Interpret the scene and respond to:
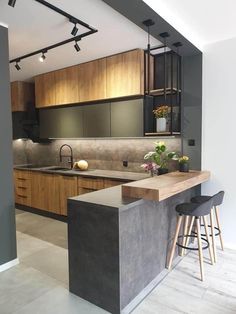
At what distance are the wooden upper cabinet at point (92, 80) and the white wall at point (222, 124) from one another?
4.94 ft

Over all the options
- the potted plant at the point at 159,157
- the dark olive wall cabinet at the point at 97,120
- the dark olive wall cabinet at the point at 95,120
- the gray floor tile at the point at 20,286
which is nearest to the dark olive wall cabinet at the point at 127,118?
the dark olive wall cabinet at the point at 95,120

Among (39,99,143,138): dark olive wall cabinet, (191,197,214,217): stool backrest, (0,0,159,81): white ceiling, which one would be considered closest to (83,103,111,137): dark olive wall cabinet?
(39,99,143,138): dark olive wall cabinet

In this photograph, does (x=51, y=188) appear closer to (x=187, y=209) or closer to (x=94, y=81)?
(x=94, y=81)

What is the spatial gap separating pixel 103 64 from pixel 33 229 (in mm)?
2828

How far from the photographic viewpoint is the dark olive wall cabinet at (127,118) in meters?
3.65

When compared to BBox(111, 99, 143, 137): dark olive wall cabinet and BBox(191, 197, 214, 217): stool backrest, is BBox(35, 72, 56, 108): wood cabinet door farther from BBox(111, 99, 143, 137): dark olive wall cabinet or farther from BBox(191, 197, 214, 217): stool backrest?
BBox(191, 197, 214, 217): stool backrest

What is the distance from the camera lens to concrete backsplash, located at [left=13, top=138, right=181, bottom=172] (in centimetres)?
412

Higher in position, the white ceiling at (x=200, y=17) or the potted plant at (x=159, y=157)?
the white ceiling at (x=200, y=17)

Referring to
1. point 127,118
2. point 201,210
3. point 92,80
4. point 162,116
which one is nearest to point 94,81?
point 92,80

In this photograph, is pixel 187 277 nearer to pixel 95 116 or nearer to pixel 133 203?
pixel 133 203

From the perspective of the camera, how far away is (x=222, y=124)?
3184 mm

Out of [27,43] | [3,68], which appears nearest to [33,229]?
[3,68]

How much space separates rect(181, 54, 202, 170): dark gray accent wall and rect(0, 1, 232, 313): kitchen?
0.01 m

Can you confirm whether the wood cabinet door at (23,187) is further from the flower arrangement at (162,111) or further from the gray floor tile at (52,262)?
the flower arrangement at (162,111)
